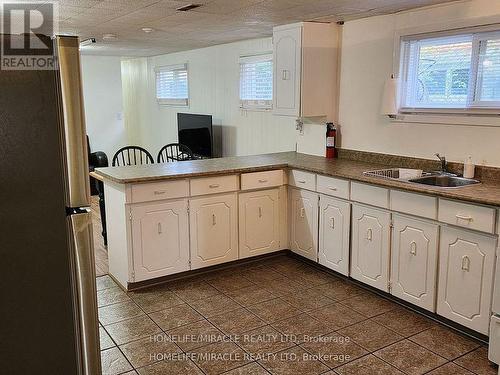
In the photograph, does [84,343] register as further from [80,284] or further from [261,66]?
[261,66]

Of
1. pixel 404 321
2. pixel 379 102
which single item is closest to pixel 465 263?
pixel 404 321

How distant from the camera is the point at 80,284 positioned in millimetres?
1275

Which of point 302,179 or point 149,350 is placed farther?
point 302,179

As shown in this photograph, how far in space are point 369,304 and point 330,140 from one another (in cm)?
163

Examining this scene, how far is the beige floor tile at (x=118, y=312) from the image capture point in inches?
123

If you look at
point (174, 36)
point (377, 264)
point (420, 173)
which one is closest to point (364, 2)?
point (420, 173)

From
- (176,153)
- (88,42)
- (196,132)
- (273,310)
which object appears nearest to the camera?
(273,310)

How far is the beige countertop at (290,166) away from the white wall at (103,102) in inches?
166

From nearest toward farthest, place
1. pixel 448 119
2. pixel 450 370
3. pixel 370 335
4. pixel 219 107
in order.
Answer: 1. pixel 450 370
2. pixel 370 335
3. pixel 448 119
4. pixel 219 107

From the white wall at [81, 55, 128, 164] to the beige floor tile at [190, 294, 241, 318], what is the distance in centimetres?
513

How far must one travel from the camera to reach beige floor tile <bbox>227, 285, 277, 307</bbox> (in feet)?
11.1

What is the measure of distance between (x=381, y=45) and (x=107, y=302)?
2.96 meters

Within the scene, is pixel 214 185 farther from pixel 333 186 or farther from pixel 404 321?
pixel 404 321

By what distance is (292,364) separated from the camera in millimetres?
2582
